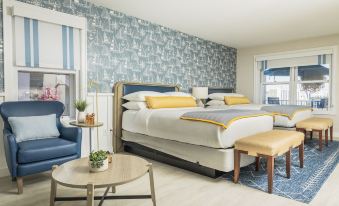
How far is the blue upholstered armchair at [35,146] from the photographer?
224cm

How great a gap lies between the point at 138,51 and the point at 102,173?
2884mm

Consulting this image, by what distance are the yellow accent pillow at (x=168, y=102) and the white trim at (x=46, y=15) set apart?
1524 mm

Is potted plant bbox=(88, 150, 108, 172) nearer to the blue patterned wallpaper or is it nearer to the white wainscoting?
the white wainscoting

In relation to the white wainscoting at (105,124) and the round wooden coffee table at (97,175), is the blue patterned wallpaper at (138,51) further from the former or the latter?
the round wooden coffee table at (97,175)

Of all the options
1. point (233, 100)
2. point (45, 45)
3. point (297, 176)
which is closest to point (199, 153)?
point (297, 176)

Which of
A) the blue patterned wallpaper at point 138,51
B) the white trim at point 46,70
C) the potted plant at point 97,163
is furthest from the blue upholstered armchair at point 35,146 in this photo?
the blue patterned wallpaper at point 138,51

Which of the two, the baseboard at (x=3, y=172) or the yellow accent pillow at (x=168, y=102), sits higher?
the yellow accent pillow at (x=168, y=102)

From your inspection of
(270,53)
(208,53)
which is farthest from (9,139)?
(270,53)

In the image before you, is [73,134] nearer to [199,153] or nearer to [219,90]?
[199,153]

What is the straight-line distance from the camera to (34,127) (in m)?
2.64

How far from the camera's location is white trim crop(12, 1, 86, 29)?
282cm

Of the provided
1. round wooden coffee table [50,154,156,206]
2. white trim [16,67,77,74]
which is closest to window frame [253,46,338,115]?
white trim [16,67,77,74]

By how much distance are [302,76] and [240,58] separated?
Result: 5.66 feet

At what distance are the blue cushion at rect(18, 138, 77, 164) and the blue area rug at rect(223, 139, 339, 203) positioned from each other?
6.00ft
